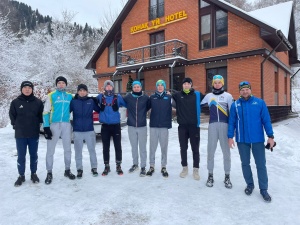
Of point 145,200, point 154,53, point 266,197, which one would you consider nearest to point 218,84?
point 266,197

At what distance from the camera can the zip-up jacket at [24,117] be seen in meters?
4.17

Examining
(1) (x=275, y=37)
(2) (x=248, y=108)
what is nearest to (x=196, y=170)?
(2) (x=248, y=108)

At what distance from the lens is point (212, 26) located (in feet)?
47.9

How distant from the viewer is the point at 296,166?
5.62 meters

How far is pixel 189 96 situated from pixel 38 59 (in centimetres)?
3450

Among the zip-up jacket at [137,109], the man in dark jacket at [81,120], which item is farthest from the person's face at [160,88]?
the man in dark jacket at [81,120]

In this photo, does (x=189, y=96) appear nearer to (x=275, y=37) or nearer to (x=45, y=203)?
(x=45, y=203)

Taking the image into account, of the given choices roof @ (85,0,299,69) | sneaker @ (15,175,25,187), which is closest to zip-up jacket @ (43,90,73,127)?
sneaker @ (15,175,25,187)

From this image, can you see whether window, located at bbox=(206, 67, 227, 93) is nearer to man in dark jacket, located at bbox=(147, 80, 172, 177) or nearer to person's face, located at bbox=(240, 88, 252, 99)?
man in dark jacket, located at bbox=(147, 80, 172, 177)

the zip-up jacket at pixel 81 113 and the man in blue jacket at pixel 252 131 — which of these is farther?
the zip-up jacket at pixel 81 113

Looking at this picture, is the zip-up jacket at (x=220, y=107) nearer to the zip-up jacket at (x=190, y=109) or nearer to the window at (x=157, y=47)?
the zip-up jacket at (x=190, y=109)

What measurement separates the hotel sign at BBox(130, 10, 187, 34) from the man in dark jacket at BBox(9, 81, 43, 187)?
535 inches

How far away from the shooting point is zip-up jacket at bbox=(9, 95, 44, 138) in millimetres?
4168

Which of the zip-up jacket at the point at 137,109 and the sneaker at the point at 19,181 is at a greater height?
the zip-up jacket at the point at 137,109
